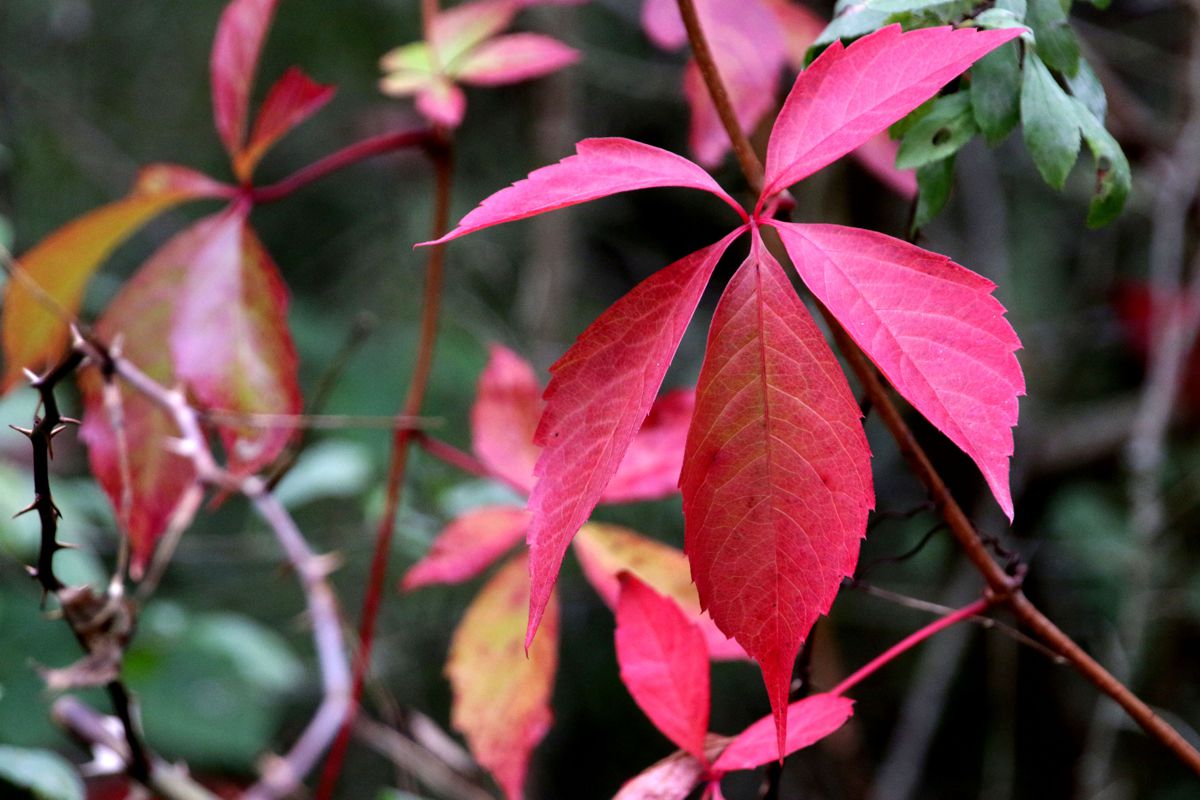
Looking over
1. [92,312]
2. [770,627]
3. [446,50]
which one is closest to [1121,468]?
[446,50]

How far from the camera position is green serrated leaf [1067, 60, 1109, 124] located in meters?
0.52

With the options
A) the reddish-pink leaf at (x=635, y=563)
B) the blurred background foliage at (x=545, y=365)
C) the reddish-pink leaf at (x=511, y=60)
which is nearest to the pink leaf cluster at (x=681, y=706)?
the reddish-pink leaf at (x=635, y=563)

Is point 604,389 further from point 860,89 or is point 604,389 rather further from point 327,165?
point 327,165

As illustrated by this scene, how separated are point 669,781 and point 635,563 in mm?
229

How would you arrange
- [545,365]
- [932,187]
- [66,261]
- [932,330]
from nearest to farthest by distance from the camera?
[932,330]
[932,187]
[66,261]
[545,365]

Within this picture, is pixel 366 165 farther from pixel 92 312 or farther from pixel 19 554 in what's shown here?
pixel 19 554

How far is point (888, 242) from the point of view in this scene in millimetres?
413

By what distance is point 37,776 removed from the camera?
0.64 m

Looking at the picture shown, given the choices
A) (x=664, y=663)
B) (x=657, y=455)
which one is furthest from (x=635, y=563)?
(x=664, y=663)

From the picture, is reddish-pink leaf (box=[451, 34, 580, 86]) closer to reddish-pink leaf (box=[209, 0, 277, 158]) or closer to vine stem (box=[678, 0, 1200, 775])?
reddish-pink leaf (box=[209, 0, 277, 158])

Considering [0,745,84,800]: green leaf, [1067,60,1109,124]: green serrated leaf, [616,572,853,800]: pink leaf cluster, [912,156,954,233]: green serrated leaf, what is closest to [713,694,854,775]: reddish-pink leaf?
[616,572,853,800]: pink leaf cluster

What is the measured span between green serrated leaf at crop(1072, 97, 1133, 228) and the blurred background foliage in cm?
77

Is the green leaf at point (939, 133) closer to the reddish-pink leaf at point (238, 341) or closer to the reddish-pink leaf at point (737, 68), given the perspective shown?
the reddish-pink leaf at point (737, 68)

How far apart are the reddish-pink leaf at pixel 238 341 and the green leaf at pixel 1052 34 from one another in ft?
1.69
